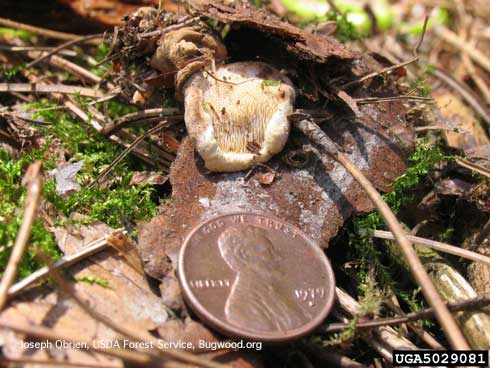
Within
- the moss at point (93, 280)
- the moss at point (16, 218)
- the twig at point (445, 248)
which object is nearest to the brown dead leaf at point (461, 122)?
the twig at point (445, 248)

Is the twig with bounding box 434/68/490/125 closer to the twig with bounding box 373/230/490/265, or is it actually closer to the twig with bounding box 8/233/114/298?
the twig with bounding box 373/230/490/265

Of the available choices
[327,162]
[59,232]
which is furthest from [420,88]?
[59,232]

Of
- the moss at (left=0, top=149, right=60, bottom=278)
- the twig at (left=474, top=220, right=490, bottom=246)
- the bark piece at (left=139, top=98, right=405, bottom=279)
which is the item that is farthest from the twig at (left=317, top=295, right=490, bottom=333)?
the moss at (left=0, top=149, right=60, bottom=278)

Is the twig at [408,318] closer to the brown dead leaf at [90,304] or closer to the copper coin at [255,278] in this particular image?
the copper coin at [255,278]

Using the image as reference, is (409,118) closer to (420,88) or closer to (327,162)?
(420,88)

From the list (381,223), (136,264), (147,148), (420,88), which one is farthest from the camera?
(420,88)

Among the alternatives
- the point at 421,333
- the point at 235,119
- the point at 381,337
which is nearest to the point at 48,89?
the point at 235,119
